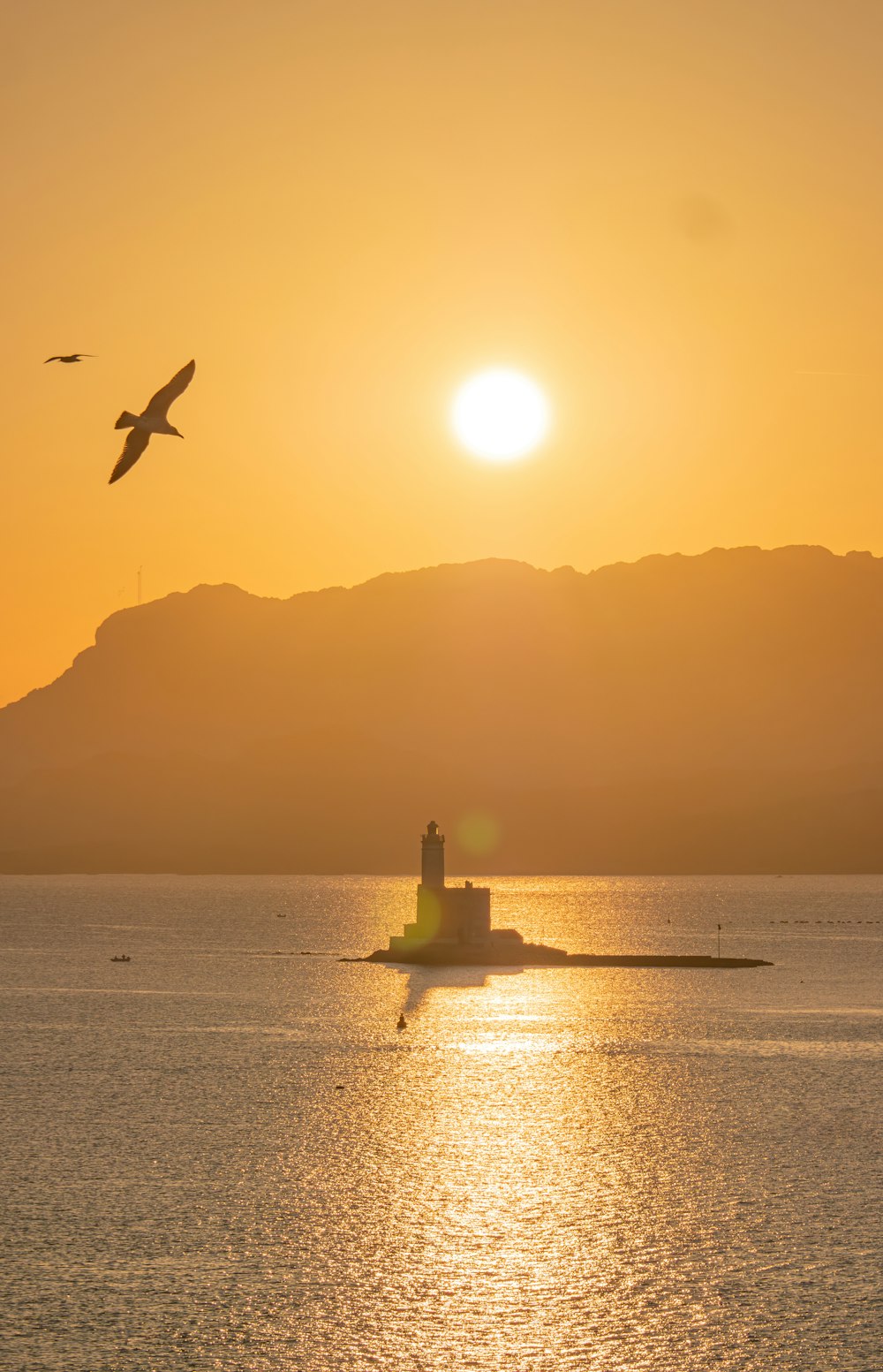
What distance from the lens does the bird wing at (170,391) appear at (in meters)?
29.3

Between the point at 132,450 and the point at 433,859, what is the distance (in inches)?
4482

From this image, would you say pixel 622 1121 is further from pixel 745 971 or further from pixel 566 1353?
pixel 745 971

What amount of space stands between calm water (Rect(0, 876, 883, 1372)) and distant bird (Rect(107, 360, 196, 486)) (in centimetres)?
2212

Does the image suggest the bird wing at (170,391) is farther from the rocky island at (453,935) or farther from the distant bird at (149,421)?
the rocky island at (453,935)

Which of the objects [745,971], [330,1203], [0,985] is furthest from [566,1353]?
[745,971]

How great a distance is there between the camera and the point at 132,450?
2816 centimetres

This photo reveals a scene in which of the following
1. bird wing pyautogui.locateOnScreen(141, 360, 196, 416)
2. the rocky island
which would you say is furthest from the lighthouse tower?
bird wing pyautogui.locateOnScreen(141, 360, 196, 416)

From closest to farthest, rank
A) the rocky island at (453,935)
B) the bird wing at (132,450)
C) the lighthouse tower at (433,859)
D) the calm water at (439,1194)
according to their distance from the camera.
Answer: the bird wing at (132,450) → the calm water at (439,1194) → the lighthouse tower at (433,859) → the rocky island at (453,935)

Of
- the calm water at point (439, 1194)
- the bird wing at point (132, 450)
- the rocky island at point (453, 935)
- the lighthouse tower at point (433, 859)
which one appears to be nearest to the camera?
the bird wing at point (132, 450)

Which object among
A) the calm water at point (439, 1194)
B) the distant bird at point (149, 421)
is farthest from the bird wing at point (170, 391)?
the calm water at point (439, 1194)

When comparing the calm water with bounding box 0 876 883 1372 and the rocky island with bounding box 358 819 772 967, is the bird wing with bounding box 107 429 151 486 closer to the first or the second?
the calm water with bounding box 0 876 883 1372

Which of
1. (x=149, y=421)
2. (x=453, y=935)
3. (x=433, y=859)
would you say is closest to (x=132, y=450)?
(x=149, y=421)

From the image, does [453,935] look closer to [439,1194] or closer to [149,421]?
[439,1194]

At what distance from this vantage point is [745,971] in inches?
6762
